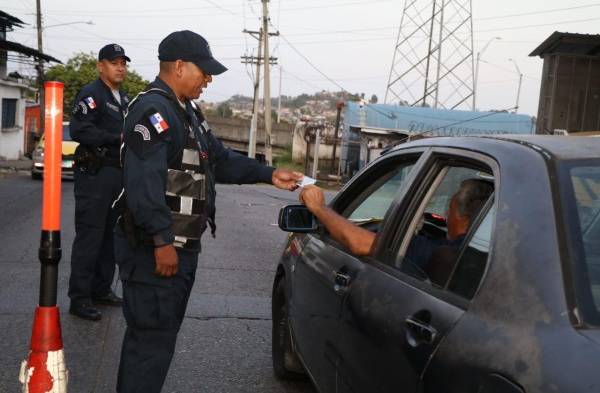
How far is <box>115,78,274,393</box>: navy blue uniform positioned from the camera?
3295mm

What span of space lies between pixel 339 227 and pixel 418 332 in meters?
1.04

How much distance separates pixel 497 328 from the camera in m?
2.05

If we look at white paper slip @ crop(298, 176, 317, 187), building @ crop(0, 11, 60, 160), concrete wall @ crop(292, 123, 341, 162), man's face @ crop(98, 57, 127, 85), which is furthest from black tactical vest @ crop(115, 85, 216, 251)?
concrete wall @ crop(292, 123, 341, 162)

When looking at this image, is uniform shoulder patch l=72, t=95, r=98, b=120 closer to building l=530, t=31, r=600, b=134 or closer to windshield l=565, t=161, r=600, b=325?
windshield l=565, t=161, r=600, b=325

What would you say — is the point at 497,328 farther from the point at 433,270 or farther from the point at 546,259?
the point at 433,270

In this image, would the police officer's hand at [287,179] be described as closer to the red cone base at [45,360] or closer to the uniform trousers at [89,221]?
the red cone base at [45,360]

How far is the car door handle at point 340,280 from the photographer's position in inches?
127

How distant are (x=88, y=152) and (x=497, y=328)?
165 inches

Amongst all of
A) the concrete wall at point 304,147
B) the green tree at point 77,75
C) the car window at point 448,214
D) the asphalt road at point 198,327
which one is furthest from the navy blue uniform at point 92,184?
the green tree at point 77,75

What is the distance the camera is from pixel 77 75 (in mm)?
52031

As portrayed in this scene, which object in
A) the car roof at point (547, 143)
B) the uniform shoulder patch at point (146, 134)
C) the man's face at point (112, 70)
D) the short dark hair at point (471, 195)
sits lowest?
the short dark hair at point (471, 195)

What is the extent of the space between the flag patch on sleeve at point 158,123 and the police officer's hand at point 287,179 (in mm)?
843

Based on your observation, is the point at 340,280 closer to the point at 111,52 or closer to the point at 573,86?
the point at 111,52

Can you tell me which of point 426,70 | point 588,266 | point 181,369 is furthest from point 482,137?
point 426,70
